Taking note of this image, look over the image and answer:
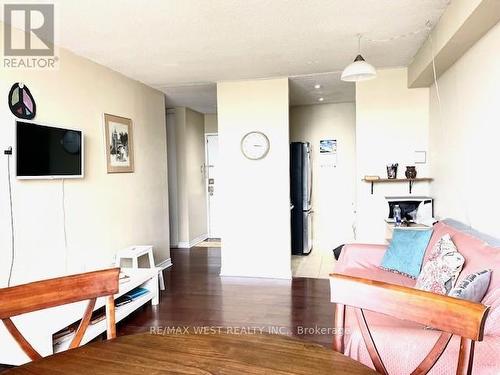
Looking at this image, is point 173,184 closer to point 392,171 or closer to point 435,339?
point 392,171

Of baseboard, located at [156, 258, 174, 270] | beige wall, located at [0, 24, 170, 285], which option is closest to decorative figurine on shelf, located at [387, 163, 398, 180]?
beige wall, located at [0, 24, 170, 285]

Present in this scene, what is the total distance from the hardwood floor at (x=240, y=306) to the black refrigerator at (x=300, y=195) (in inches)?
47.6

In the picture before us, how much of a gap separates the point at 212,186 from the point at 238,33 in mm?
4204

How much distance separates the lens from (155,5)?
2270 mm

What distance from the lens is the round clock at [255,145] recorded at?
418 cm

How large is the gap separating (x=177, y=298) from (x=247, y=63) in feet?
8.11

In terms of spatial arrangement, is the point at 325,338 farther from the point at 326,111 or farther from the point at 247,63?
the point at 326,111

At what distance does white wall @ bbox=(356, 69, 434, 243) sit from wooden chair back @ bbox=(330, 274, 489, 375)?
118 inches

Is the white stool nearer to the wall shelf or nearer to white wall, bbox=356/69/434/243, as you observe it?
white wall, bbox=356/69/434/243

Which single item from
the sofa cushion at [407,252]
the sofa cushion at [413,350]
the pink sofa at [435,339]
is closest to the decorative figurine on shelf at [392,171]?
the sofa cushion at [407,252]

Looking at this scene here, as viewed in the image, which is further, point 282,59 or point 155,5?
point 282,59

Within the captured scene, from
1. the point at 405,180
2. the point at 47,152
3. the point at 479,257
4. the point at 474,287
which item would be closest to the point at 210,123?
the point at 405,180

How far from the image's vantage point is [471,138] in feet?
8.45

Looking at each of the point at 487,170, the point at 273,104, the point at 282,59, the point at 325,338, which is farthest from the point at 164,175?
the point at 487,170
